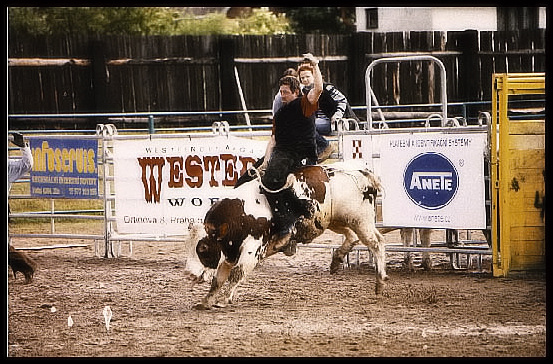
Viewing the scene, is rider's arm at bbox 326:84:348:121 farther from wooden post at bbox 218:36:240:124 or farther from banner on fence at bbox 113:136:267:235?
wooden post at bbox 218:36:240:124

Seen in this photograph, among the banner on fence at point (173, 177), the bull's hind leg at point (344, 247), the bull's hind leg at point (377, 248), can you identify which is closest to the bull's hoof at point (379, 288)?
the bull's hind leg at point (377, 248)

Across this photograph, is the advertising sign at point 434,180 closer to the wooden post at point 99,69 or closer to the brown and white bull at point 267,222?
the brown and white bull at point 267,222

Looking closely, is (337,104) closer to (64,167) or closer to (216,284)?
(216,284)

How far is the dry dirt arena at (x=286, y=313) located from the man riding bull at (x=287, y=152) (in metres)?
0.50

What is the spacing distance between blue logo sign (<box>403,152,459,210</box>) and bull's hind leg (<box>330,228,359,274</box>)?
581 mm

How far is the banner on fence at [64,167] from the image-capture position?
884cm

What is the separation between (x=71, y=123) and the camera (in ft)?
33.9

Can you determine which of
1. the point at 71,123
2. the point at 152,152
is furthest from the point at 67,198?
the point at 71,123

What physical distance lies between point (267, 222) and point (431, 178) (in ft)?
4.71

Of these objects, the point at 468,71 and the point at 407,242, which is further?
the point at 468,71

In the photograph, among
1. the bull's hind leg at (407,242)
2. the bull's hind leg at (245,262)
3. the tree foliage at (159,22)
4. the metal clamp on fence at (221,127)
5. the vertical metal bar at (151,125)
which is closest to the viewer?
the bull's hind leg at (245,262)

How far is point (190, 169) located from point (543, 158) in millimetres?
2500

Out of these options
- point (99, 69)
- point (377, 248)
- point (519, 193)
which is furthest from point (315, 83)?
point (99, 69)

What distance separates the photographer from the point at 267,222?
21.9ft
